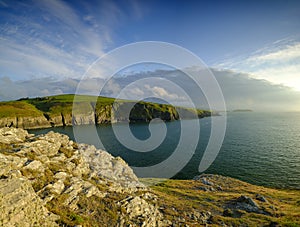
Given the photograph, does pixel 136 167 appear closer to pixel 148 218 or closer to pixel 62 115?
pixel 148 218

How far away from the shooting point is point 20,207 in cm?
964

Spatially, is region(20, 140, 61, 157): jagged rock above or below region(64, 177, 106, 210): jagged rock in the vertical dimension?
above

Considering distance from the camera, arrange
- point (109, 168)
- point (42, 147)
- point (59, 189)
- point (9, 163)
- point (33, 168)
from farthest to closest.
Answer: point (109, 168) < point (42, 147) < point (33, 168) < point (59, 189) < point (9, 163)

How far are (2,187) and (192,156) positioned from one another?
59.6m

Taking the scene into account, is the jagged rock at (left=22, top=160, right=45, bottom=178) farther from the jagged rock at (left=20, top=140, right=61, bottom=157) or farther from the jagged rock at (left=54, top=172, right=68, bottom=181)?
the jagged rock at (left=20, top=140, right=61, bottom=157)

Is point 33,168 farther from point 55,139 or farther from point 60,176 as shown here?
point 55,139

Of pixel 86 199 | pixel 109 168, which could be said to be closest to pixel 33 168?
pixel 86 199

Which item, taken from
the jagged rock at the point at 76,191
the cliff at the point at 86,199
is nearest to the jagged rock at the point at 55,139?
the cliff at the point at 86,199

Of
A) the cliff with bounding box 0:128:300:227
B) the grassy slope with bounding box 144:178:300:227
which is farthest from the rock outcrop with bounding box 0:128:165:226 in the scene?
the grassy slope with bounding box 144:178:300:227

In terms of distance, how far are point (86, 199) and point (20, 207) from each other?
20.4ft

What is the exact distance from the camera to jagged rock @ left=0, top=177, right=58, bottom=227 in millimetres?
9039

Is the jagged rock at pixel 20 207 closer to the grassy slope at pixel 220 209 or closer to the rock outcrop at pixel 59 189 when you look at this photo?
the rock outcrop at pixel 59 189

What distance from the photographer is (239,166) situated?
5238 centimetres

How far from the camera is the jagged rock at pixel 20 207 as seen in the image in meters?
9.04
